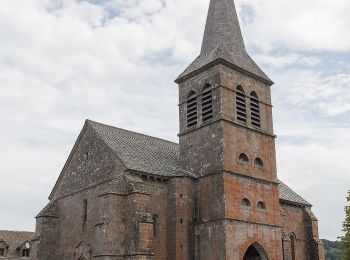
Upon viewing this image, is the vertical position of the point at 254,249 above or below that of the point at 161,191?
below

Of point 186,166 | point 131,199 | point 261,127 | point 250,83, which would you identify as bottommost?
point 131,199

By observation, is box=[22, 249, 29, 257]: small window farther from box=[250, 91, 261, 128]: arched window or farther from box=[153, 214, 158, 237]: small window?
box=[250, 91, 261, 128]: arched window

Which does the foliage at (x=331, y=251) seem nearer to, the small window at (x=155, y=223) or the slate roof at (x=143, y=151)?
the slate roof at (x=143, y=151)

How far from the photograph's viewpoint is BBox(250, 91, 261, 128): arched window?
37812 millimetres

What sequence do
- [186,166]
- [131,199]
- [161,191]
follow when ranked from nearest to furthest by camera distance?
[131,199] < [161,191] < [186,166]

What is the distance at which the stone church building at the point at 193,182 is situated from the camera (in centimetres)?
3225

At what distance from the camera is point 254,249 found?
35.3 m

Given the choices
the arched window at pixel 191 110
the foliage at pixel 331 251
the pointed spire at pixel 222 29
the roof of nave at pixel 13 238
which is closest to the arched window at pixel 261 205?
the arched window at pixel 191 110

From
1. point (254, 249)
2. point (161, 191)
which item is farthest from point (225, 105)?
point (254, 249)

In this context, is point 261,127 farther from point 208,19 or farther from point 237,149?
point 208,19

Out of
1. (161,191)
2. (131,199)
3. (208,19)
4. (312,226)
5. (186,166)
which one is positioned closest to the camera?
(131,199)

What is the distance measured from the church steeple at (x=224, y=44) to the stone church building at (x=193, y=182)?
10cm

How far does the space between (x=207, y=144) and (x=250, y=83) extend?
671 centimetres

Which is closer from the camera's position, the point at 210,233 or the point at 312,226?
the point at 210,233
